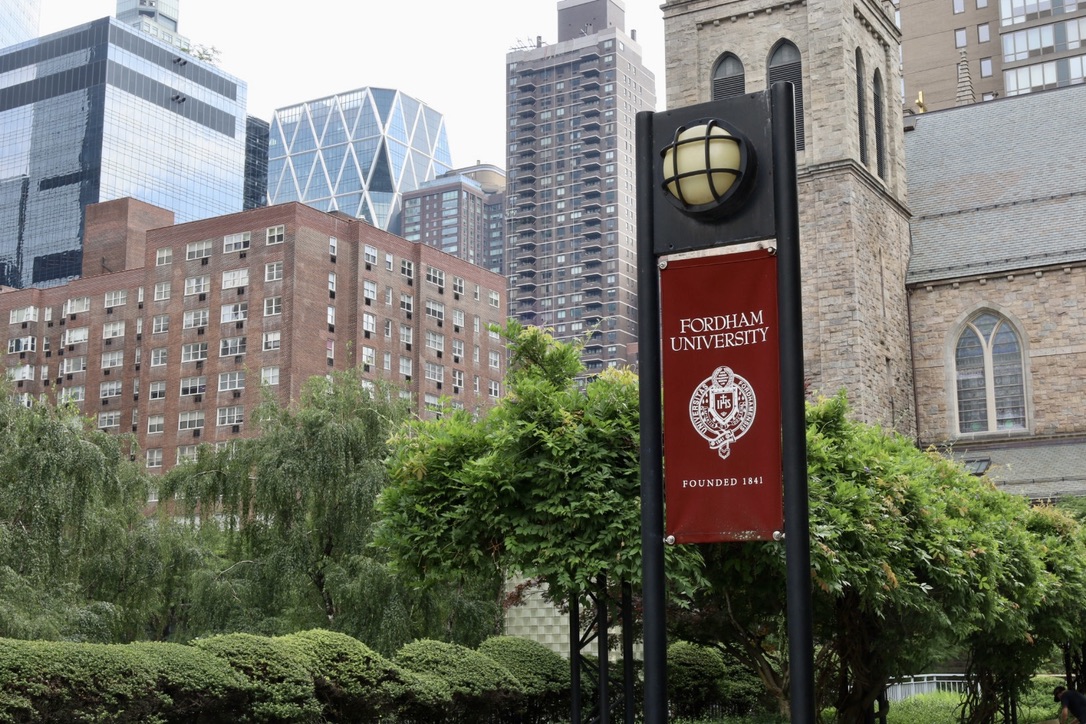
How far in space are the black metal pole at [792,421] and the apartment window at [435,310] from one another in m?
87.5

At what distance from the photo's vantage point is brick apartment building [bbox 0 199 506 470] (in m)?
82.6

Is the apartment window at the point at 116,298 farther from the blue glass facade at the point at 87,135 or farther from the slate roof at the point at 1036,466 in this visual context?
the blue glass facade at the point at 87,135

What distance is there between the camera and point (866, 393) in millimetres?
43188

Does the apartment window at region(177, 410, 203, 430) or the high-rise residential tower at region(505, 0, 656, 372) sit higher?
the high-rise residential tower at region(505, 0, 656, 372)

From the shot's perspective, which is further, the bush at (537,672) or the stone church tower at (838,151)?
the stone church tower at (838,151)

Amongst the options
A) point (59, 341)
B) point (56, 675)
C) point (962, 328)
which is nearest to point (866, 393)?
point (962, 328)

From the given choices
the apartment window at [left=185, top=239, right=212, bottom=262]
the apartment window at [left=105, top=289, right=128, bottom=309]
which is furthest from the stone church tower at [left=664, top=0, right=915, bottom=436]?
the apartment window at [left=105, top=289, right=128, bottom=309]

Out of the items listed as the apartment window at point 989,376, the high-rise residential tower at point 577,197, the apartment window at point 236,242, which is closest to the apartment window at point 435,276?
the apartment window at point 236,242

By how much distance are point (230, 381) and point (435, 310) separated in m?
17.2

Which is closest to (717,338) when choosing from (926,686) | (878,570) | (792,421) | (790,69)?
(792,421)

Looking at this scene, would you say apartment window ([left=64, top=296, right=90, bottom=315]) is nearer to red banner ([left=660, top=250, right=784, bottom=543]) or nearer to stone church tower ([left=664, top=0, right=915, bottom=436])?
stone church tower ([left=664, top=0, right=915, bottom=436])

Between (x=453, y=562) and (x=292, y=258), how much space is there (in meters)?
69.8

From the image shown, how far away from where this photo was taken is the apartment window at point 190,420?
84.2 metres

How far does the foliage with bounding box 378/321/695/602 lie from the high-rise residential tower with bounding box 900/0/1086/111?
7742cm
